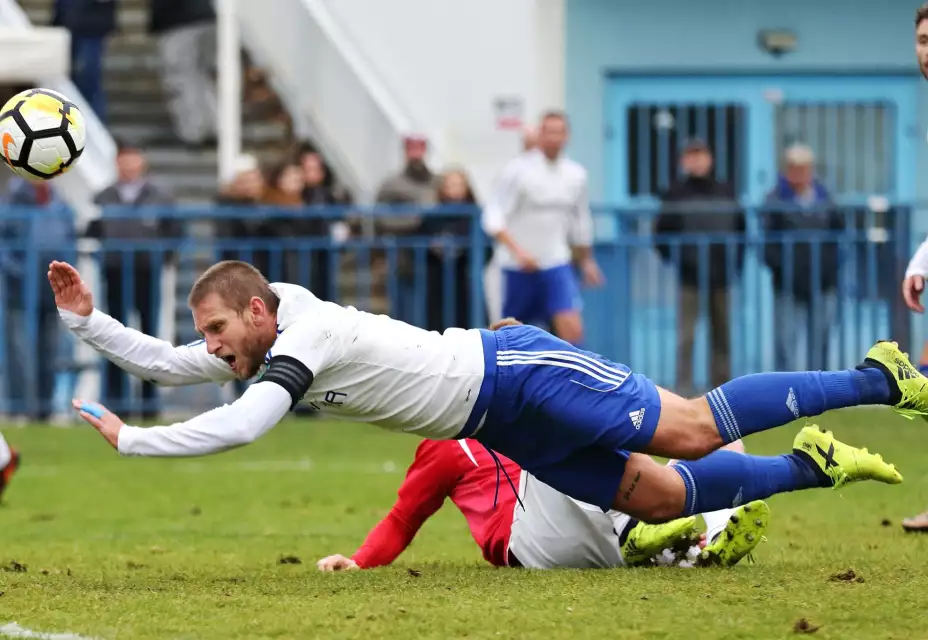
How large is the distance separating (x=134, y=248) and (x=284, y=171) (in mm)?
1528

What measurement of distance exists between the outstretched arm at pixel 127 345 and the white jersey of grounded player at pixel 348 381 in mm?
673

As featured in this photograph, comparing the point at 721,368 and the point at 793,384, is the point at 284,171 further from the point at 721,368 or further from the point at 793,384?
the point at 793,384

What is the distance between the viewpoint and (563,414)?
700 cm

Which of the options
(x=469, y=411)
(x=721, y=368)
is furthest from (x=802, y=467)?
(x=721, y=368)

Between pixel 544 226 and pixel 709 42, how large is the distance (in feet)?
19.6

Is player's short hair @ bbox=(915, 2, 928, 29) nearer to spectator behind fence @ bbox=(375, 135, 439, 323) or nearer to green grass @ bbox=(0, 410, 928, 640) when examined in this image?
green grass @ bbox=(0, 410, 928, 640)

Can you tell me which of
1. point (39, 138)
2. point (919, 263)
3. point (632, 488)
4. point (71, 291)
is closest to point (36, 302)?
point (39, 138)

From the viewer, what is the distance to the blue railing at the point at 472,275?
16016 mm

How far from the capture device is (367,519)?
10156 millimetres

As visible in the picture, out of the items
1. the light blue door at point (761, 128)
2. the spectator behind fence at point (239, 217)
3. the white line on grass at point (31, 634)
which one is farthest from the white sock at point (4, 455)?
the light blue door at point (761, 128)

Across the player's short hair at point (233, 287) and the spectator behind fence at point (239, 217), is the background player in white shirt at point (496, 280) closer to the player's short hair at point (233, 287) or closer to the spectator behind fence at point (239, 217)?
the spectator behind fence at point (239, 217)

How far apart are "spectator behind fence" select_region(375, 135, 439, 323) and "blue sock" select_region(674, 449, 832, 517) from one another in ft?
29.6

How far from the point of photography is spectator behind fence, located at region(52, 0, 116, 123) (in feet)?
66.7

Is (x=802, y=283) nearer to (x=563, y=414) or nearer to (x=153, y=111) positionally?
(x=153, y=111)
